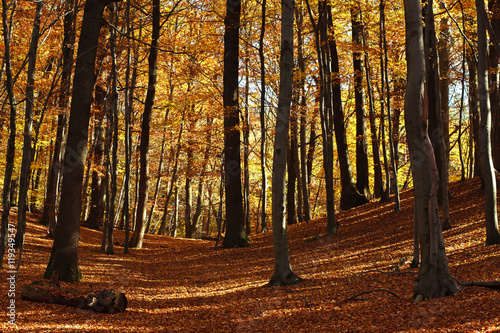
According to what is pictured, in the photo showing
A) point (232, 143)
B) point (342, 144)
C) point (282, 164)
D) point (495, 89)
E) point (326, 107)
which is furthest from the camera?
point (342, 144)

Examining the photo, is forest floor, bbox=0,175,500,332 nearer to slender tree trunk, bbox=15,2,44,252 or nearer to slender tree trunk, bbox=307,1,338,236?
slender tree trunk, bbox=307,1,338,236

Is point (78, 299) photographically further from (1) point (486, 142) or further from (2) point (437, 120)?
(2) point (437, 120)

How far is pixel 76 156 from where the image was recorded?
809cm

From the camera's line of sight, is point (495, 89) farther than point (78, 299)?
Yes

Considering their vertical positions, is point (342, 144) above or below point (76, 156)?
above

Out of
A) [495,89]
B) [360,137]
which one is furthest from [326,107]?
[495,89]

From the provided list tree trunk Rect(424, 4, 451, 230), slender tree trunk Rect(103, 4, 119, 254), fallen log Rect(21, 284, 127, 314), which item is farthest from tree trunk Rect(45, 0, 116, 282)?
tree trunk Rect(424, 4, 451, 230)

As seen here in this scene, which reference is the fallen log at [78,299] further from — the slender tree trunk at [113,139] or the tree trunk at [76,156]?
the slender tree trunk at [113,139]

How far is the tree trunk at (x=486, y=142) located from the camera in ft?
25.2

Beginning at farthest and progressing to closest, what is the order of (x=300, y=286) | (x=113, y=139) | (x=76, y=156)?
(x=113, y=139)
(x=76, y=156)
(x=300, y=286)

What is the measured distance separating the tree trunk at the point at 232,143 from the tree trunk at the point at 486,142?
296 inches

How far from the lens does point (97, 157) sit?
62.1 feet

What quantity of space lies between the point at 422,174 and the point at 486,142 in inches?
128

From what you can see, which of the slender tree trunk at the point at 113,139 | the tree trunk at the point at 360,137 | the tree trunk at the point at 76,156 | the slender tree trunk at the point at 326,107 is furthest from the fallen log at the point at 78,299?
the tree trunk at the point at 360,137
